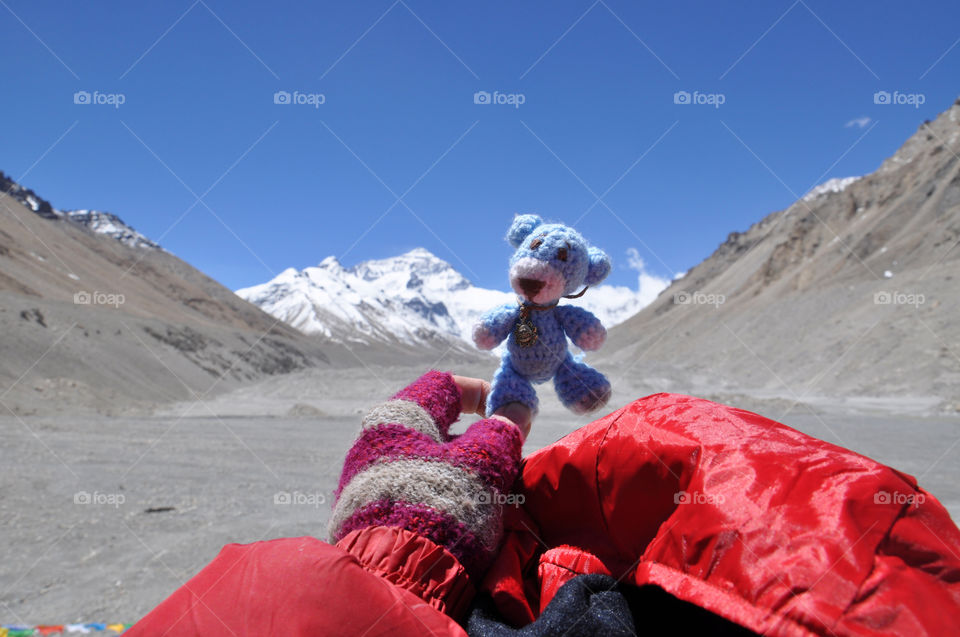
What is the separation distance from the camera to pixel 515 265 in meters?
2.40

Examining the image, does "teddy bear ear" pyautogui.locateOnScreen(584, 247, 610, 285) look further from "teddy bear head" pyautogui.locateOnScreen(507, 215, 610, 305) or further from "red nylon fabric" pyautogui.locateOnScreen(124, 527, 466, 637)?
"red nylon fabric" pyautogui.locateOnScreen(124, 527, 466, 637)

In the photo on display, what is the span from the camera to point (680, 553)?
1.29 metres

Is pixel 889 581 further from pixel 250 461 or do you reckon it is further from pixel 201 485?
pixel 250 461

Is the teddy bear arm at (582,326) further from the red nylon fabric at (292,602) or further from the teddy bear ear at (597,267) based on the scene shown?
the red nylon fabric at (292,602)

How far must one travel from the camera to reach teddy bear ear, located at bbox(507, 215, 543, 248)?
8.32ft

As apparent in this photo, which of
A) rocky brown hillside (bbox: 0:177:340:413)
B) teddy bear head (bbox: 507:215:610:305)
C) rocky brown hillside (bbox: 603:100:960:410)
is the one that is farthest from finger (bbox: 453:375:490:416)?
rocky brown hillside (bbox: 0:177:340:413)

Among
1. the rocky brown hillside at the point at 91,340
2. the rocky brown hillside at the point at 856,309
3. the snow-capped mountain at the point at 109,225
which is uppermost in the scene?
the snow-capped mountain at the point at 109,225

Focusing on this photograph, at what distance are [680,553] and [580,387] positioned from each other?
4.21 feet

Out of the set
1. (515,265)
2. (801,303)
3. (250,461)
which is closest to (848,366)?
(801,303)

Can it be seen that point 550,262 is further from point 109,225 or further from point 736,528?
point 109,225

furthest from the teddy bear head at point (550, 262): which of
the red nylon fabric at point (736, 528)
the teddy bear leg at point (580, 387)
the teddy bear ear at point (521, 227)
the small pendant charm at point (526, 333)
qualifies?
the red nylon fabric at point (736, 528)

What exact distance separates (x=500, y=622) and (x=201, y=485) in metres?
8.33

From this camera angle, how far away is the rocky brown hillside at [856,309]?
71.5 ft

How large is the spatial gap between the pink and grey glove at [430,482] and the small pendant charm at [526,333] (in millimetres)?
620
